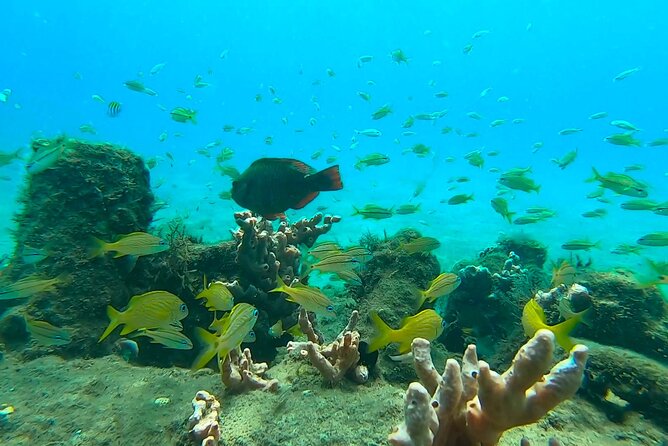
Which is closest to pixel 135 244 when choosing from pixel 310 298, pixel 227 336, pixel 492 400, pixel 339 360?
pixel 227 336

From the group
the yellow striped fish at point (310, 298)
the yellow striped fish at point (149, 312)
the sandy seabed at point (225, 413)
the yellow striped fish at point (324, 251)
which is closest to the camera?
the sandy seabed at point (225, 413)

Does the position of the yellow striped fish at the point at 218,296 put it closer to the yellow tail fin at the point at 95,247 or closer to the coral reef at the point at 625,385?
the yellow tail fin at the point at 95,247

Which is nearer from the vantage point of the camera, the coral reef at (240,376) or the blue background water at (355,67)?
the coral reef at (240,376)

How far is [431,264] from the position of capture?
5.83m

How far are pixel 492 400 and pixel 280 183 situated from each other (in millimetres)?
2535

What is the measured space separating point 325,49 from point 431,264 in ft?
514

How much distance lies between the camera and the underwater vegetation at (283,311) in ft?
9.50

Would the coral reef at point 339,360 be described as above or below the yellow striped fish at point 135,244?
below

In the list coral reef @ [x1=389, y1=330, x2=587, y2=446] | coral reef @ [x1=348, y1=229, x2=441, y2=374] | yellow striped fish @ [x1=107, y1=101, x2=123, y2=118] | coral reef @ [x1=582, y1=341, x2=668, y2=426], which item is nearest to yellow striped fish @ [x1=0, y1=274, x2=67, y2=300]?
coral reef @ [x1=348, y1=229, x2=441, y2=374]

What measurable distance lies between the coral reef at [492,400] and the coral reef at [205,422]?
4.97 ft

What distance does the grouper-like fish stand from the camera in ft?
11.8

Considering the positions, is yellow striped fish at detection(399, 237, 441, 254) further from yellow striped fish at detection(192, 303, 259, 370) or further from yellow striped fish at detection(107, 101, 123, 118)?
yellow striped fish at detection(107, 101, 123, 118)

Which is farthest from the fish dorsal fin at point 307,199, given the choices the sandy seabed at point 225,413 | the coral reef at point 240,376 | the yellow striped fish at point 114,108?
the yellow striped fish at point 114,108

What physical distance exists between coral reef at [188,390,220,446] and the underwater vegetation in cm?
1
